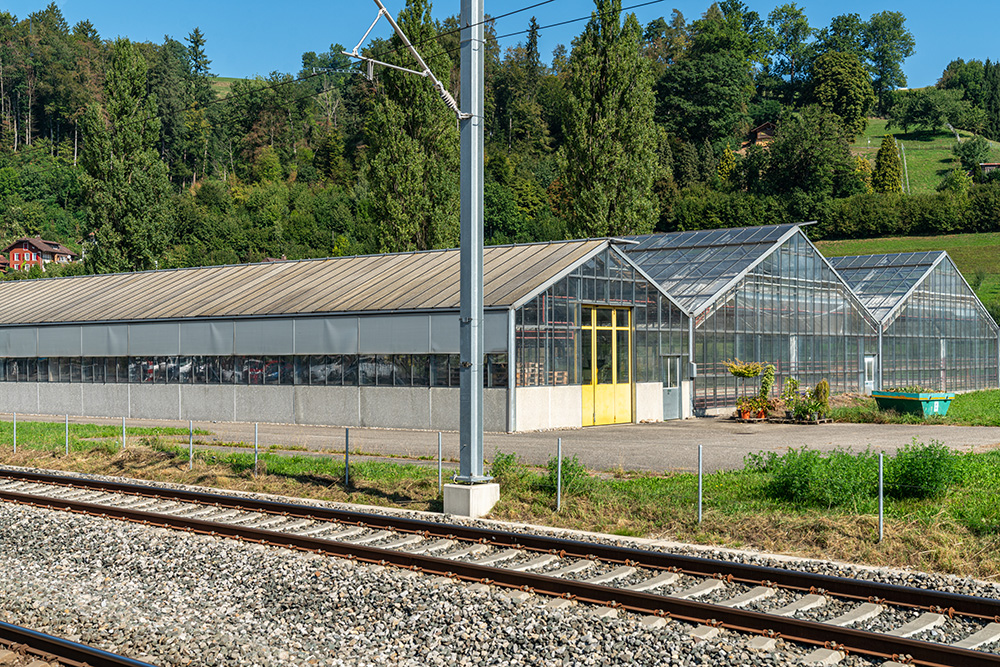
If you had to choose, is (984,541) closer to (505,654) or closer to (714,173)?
(505,654)

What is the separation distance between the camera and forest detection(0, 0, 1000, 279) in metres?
49.9

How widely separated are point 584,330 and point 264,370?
39.8 ft

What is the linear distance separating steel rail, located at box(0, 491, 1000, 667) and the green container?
27.9m

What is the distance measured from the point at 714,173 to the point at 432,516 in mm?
91042

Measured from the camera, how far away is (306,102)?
13950 centimetres

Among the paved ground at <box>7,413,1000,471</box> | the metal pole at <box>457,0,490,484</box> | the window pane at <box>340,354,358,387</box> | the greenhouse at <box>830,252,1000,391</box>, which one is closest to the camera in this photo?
the metal pole at <box>457,0,490,484</box>

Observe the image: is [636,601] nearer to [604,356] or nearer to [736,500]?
[736,500]

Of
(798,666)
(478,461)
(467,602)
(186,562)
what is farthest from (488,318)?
(798,666)

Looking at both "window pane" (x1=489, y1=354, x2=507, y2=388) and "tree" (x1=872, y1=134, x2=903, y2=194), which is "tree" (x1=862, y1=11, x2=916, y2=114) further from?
"window pane" (x1=489, y1=354, x2=507, y2=388)

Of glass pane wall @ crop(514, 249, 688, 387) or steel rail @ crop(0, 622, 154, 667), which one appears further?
glass pane wall @ crop(514, 249, 688, 387)

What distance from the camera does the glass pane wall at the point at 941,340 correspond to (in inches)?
1943

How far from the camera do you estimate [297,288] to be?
39250 millimetres

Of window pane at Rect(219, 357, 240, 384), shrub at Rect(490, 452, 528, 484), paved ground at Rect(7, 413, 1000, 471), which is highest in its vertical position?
window pane at Rect(219, 357, 240, 384)

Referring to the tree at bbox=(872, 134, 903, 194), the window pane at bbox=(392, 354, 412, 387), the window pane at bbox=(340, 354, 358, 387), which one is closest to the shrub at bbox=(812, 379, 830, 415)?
the window pane at bbox=(392, 354, 412, 387)
